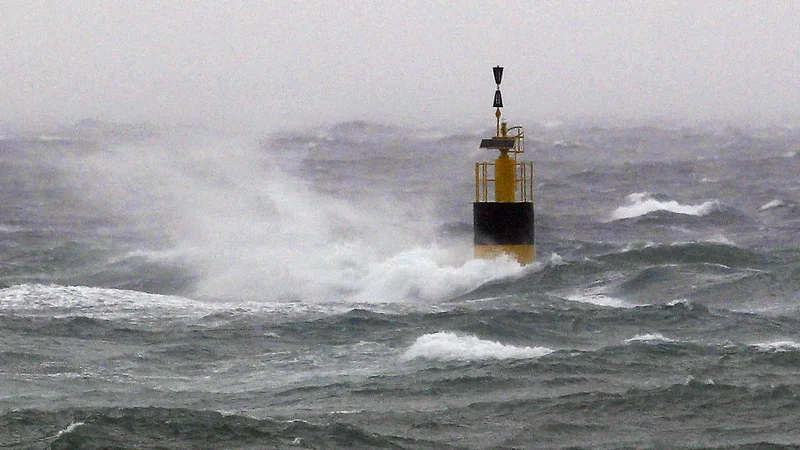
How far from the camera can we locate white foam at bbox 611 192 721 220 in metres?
48.9

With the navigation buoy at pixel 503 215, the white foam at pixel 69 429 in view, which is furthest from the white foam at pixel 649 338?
the white foam at pixel 69 429

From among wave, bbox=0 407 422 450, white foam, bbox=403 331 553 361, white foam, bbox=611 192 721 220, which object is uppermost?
white foam, bbox=611 192 721 220

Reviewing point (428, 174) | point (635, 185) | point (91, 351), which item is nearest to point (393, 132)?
point (428, 174)

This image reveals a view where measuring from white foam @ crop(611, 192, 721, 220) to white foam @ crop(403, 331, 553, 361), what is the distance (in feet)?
73.6

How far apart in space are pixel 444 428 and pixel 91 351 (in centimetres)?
758

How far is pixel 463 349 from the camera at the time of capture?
1017 inches

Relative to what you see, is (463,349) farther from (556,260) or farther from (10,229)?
(10,229)

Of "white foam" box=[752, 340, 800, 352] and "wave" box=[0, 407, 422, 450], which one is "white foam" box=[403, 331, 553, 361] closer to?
"white foam" box=[752, 340, 800, 352]

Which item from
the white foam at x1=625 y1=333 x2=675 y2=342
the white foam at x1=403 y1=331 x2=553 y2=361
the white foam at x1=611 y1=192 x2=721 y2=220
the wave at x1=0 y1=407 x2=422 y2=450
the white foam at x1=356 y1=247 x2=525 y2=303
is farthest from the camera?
the white foam at x1=611 y1=192 x2=721 y2=220

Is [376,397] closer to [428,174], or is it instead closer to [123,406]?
[123,406]

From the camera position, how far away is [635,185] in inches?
2406

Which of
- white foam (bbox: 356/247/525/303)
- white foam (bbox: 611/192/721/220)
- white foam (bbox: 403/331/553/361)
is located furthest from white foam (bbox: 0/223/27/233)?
white foam (bbox: 403/331/553/361)

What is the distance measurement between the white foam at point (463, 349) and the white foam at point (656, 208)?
22.4m

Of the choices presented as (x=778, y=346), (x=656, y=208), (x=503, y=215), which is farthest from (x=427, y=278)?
(x=656, y=208)
